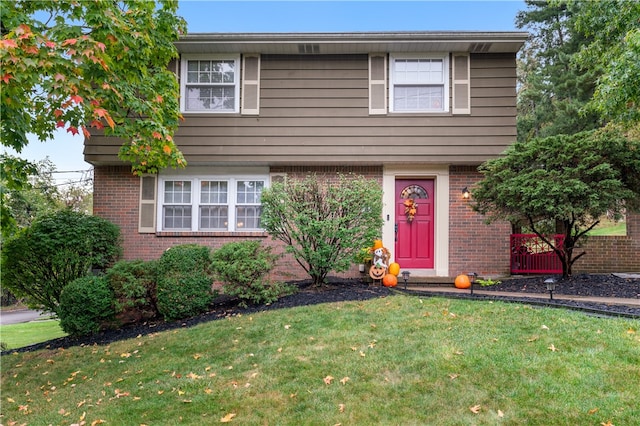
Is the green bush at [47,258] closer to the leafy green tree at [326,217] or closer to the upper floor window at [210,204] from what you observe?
the upper floor window at [210,204]

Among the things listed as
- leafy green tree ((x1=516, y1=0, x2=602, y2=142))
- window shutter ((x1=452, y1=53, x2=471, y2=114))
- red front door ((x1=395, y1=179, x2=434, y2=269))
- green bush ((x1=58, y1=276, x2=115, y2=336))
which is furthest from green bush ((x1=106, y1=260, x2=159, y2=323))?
leafy green tree ((x1=516, y1=0, x2=602, y2=142))

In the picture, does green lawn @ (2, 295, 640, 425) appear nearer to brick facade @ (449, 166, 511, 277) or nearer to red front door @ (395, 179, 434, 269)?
brick facade @ (449, 166, 511, 277)

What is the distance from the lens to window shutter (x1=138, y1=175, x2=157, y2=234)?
8.27 meters

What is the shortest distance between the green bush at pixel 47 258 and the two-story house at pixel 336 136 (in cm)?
136

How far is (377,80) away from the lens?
315 inches

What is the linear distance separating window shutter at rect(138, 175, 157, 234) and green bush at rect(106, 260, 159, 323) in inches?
99.7

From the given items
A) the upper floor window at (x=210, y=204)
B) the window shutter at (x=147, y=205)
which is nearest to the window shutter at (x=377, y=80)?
the upper floor window at (x=210, y=204)

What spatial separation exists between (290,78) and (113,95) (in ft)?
13.1

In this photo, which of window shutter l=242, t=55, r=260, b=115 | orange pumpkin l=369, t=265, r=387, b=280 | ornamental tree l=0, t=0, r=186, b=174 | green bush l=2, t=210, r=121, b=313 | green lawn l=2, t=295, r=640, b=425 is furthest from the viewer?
window shutter l=242, t=55, r=260, b=115

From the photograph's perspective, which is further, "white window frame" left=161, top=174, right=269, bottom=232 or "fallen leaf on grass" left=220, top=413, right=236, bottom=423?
"white window frame" left=161, top=174, right=269, bottom=232

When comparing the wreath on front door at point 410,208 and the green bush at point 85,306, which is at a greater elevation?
the wreath on front door at point 410,208

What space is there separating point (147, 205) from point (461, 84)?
22.9 ft

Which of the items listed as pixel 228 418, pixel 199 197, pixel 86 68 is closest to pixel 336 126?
pixel 199 197

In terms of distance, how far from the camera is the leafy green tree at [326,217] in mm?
6047
